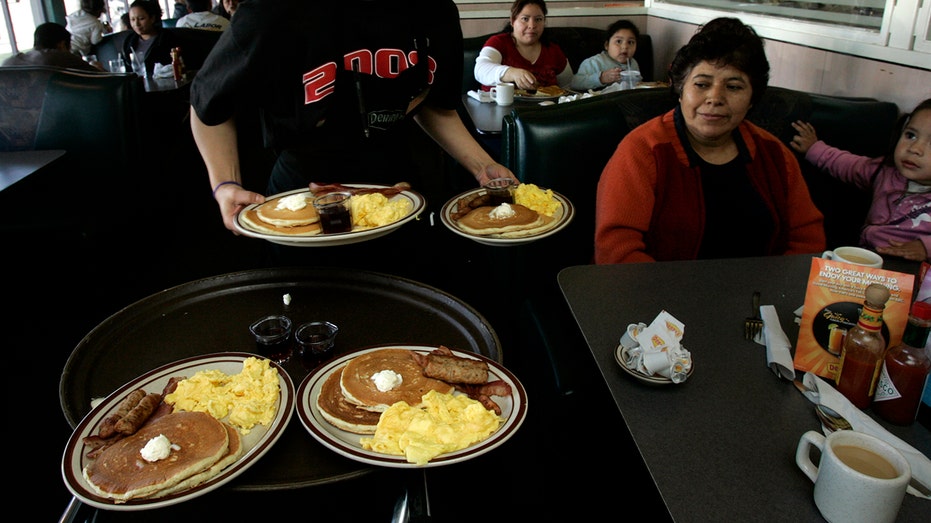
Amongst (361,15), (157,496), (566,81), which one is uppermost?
(361,15)

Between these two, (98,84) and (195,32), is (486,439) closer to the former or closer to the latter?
(98,84)

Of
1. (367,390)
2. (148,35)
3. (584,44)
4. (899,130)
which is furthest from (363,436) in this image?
(148,35)

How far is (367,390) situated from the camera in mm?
1259

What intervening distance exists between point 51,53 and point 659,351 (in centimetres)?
494

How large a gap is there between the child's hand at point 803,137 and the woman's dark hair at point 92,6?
7.28 m

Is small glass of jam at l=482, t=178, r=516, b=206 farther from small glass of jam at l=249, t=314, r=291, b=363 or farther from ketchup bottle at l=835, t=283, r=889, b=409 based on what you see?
ketchup bottle at l=835, t=283, r=889, b=409

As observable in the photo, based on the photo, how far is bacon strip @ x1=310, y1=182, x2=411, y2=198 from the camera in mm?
1834

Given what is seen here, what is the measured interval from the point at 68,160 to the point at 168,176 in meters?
2.07

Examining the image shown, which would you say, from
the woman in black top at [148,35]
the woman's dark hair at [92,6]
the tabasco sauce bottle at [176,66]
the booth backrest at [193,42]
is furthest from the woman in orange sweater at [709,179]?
the woman's dark hair at [92,6]

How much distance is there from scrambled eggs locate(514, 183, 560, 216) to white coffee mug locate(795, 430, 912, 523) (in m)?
1.02

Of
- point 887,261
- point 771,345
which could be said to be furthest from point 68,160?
point 887,261

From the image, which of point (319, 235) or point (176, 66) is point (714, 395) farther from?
point (176, 66)

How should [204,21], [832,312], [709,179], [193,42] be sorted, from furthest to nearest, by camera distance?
1. [204,21]
2. [193,42]
3. [709,179]
4. [832,312]

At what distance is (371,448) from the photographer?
114cm
